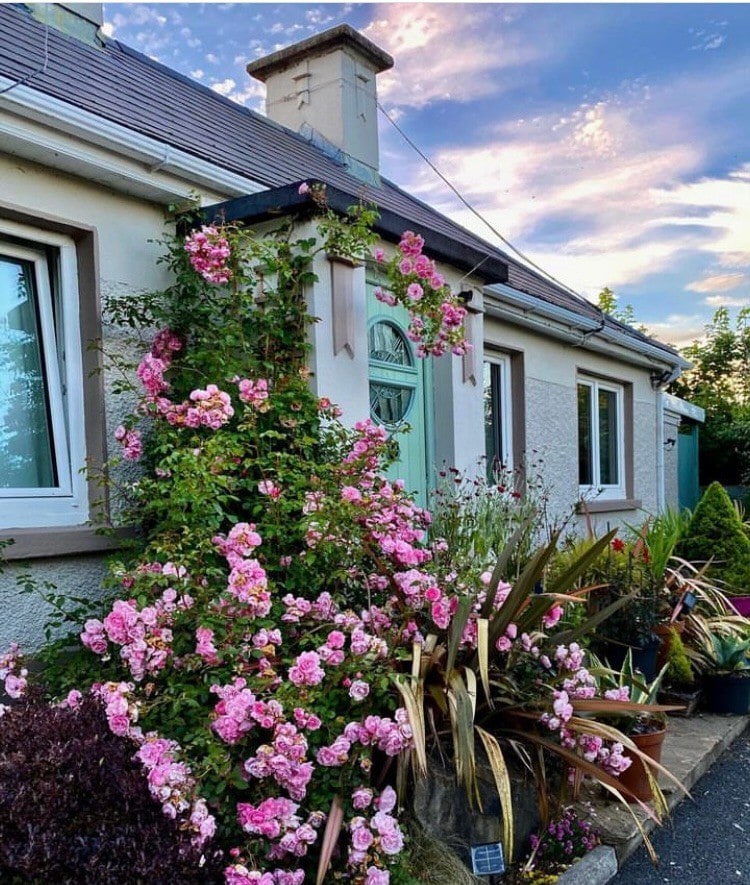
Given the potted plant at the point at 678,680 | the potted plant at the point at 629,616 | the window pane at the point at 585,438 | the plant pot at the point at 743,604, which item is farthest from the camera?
the window pane at the point at 585,438

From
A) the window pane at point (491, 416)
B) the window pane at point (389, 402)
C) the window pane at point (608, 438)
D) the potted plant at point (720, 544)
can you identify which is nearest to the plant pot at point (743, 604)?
the potted plant at point (720, 544)

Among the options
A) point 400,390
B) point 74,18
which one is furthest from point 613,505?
point 74,18

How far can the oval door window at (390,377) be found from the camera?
16.5 ft

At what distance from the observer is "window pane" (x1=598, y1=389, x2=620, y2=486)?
9422 millimetres

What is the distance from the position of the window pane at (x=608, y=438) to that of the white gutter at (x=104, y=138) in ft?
21.0

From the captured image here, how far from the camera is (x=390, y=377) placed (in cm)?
511

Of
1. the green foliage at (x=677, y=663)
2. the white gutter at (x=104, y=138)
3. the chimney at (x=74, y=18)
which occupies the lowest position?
the green foliage at (x=677, y=663)

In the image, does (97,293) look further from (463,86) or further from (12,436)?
(463,86)

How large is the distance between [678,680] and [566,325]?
151 inches

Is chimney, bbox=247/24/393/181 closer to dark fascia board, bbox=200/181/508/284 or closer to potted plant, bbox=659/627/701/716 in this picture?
dark fascia board, bbox=200/181/508/284

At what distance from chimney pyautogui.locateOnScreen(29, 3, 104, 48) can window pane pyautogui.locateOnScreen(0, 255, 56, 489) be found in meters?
2.99

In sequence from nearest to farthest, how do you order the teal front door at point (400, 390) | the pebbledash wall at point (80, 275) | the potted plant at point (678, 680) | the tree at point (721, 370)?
the pebbledash wall at point (80, 275) < the teal front door at point (400, 390) < the potted plant at point (678, 680) < the tree at point (721, 370)

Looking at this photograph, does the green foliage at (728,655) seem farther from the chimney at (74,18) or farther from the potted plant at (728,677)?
the chimney at (74,18)

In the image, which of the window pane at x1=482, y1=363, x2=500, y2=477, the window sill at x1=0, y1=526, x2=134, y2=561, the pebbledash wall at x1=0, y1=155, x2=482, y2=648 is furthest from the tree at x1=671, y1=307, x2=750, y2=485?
the window sill at x1=0, y1=526, x2=134, y2=561
